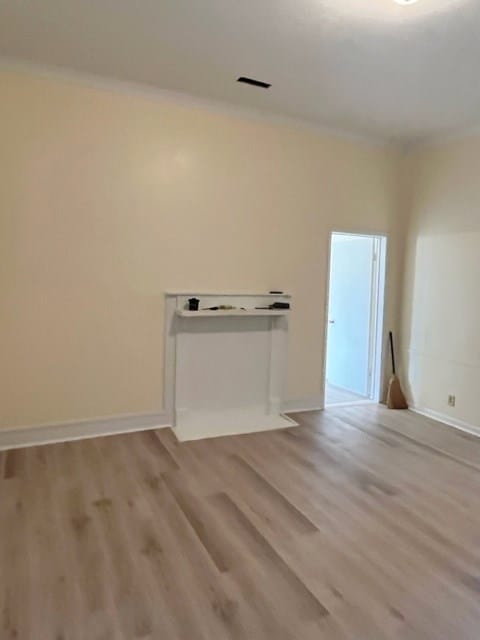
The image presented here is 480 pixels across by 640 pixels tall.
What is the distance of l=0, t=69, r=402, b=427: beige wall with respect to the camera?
11.7ft

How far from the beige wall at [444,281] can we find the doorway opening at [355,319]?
0.34 meters

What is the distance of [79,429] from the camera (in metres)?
3.86

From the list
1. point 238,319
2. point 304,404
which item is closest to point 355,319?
point 304,404

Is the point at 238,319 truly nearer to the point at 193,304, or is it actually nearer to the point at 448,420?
the point at 193,304

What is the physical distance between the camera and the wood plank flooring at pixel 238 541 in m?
1.88

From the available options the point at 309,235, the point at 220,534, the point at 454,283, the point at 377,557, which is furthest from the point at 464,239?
the point at 220,534

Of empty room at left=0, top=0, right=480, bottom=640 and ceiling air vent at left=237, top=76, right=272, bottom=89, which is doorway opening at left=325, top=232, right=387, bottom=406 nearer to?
empty room at left=0, top=0, right=480, bottom=640

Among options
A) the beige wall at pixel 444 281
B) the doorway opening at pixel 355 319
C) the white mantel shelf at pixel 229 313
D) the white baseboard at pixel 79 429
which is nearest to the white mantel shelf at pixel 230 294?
the white mantel shelf at pixel 229 313

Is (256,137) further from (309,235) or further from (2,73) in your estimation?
(2,73)

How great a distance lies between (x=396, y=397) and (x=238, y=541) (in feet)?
10.5

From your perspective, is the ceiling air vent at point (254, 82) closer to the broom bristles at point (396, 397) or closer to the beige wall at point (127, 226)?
the beige wall at point (127, 226)

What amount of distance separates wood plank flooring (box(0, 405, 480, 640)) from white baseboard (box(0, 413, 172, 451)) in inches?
4.6

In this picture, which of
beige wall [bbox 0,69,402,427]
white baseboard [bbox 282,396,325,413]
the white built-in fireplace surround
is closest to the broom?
white baseboard [bbox 282,396,325,413]

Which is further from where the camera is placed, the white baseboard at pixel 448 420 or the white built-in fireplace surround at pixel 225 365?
the white baseboard at pixel 448 420
